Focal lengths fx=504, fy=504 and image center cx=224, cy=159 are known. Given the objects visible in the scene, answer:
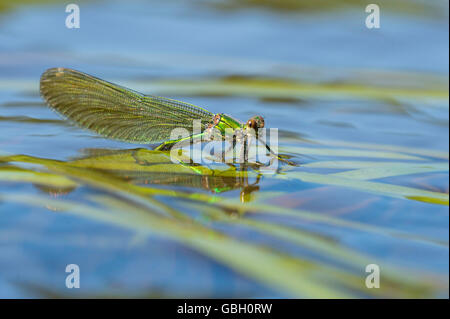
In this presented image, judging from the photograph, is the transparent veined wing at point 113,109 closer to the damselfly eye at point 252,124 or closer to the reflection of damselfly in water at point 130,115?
the reflection of damselfly in water at point 130,115

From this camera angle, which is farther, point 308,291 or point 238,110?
point 238,110

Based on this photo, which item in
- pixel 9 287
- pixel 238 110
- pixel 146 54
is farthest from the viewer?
pixel 146 54

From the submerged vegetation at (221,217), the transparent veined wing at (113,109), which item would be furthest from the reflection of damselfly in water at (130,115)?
the submerged vegetation at (221,217)

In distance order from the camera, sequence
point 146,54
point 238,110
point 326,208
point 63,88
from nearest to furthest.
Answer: point 326,208 → point 63,88 → point 238,110 → point 146,54

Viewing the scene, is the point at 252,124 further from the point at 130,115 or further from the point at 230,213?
the point at 230,213

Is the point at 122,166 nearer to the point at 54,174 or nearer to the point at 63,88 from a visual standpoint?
the point at 54,174
